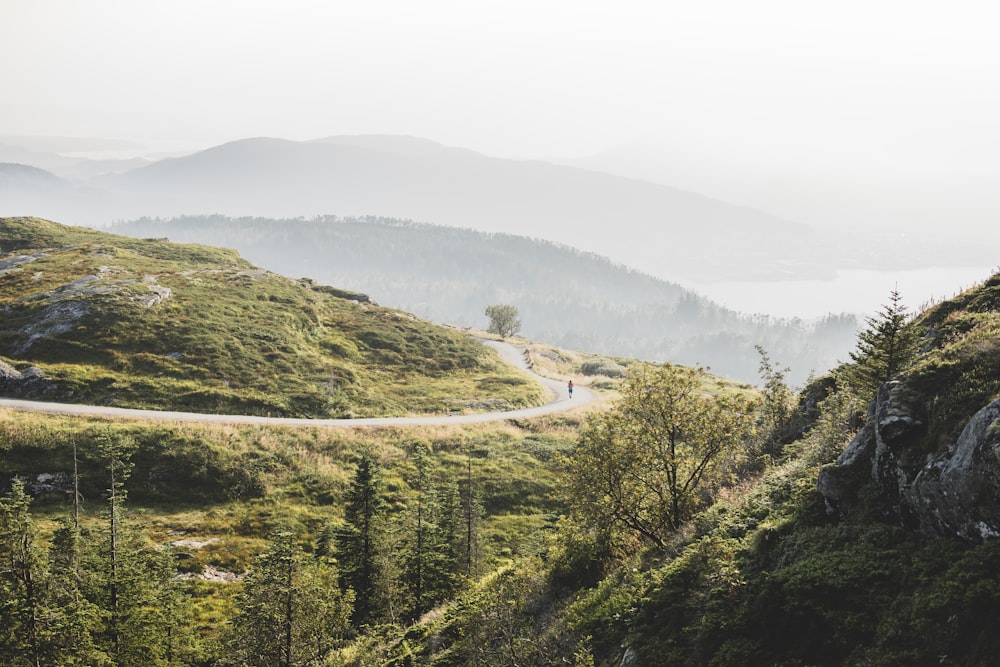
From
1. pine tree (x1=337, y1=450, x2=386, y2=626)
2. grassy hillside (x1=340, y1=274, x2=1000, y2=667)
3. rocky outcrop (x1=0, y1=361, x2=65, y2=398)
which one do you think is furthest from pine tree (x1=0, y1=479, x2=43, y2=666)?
rocky outcrop (x1=0, y1=361, x2=65, y2=398)

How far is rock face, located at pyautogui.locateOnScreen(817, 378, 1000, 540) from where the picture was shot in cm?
926

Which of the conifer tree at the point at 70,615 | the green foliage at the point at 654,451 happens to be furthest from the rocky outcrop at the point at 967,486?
the conifer tree at the point at 70,615

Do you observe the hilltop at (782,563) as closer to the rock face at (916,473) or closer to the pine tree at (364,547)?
the rock face at (916,473)

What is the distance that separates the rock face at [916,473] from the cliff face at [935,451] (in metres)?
0.02

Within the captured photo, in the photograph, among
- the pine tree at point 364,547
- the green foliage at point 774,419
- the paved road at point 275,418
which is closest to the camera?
the green foliage at point 774,419

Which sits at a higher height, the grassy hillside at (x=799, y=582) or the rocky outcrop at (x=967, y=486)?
the rocky outcrop at (x=967, y=486)

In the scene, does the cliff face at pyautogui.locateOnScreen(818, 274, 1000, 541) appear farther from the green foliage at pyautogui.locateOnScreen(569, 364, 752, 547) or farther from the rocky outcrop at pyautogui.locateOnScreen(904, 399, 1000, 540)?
the green foliage at pyautogui.locateOnScreen(569, 364, 752, 547)

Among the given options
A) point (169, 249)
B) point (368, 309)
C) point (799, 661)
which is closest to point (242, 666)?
point (799, 661)

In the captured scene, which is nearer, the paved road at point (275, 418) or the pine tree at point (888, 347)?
the pine tree at point (888, 347)

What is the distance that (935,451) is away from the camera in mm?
10719

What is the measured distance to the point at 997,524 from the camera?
8977 mm

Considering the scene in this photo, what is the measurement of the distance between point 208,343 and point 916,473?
68.9 meters

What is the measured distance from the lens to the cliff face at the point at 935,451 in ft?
30.8

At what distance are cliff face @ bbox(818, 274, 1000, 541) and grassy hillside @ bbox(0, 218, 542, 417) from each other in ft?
174
